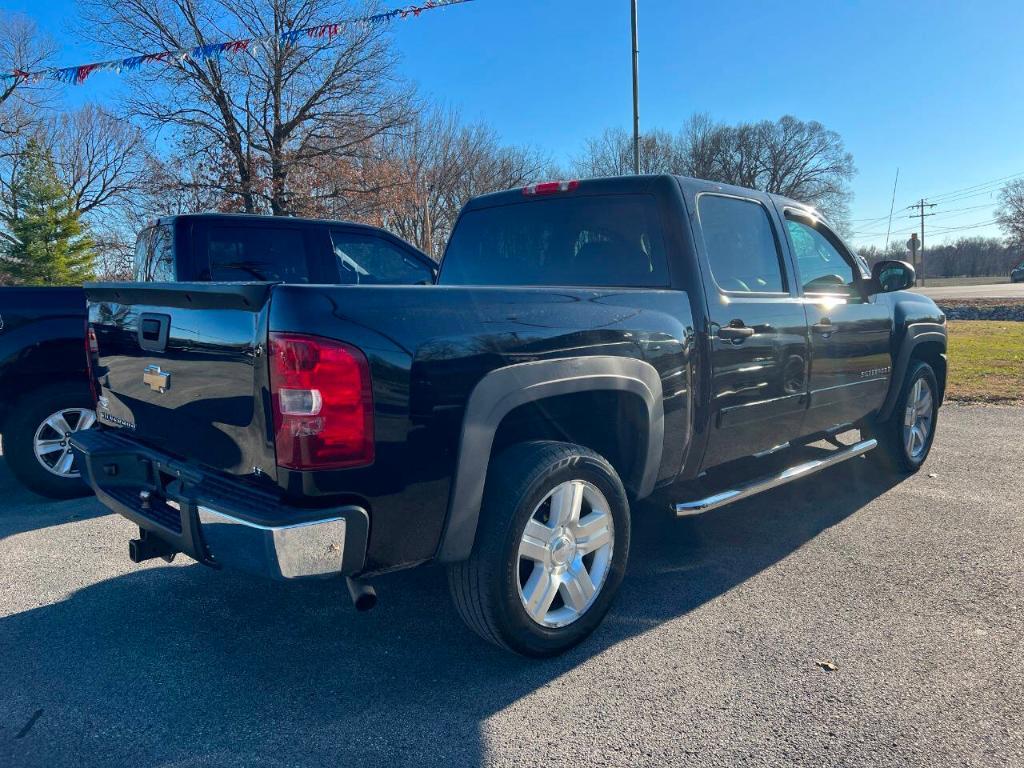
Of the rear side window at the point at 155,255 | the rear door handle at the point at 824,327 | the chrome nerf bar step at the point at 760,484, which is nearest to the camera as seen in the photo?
the chrome nerf bar step at the point at 760,484

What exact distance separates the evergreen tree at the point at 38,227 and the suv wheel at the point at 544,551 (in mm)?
39677

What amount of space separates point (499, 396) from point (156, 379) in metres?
1.35

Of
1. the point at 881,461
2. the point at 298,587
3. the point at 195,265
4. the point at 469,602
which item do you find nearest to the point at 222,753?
the point at 469,602

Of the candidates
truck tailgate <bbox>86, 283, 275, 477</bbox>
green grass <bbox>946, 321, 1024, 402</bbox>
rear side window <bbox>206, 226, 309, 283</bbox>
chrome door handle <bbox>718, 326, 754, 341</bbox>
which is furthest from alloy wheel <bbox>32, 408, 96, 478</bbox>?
green grass <bbox>946, 321, 1024, 402</bbox>

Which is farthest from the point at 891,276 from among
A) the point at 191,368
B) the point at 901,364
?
the point at 191,368

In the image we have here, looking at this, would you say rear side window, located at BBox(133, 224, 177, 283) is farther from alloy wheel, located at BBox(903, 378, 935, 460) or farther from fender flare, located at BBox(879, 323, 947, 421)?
alloy wheel, located at BBox(903, 378, 935, 460)

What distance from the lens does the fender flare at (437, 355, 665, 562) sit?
8.21ft

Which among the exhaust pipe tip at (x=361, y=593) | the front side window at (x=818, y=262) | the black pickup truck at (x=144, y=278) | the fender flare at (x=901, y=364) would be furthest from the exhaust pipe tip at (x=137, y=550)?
the fender flare at (x=901, y=364)

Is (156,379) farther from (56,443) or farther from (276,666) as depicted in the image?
(56,443)

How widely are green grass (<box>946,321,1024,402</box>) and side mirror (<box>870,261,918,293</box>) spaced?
483 cm

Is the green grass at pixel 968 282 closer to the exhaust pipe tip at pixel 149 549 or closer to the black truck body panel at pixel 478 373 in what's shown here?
the black truck body panel at pixel 478 373

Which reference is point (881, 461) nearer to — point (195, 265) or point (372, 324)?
point (372, 324)

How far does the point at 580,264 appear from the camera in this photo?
149 inches

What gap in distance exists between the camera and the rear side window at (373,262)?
20.7ft
